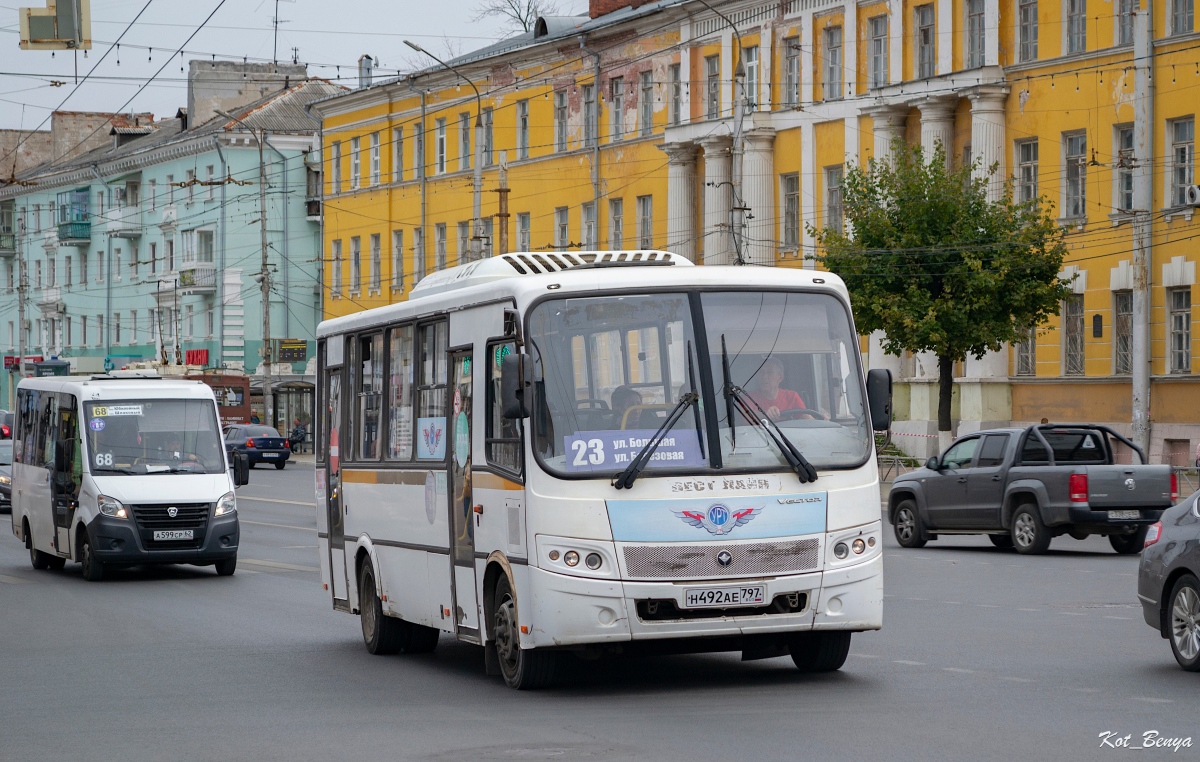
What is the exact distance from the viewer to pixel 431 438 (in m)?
13.4

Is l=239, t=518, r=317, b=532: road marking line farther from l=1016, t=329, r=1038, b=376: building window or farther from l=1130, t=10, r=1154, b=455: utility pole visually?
l=1016, t=329, r=1038, b=376: building window

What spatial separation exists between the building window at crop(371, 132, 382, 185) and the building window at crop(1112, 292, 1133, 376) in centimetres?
3728

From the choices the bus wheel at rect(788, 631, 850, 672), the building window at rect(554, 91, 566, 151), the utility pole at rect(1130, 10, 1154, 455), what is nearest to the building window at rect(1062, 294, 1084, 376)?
the utility pole at rect(1130, 10, 1154, 455)

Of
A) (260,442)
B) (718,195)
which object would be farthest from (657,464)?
(260,442)

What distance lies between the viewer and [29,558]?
27.7 meters

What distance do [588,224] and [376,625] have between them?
47.5 meters

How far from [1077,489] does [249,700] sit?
14.2m

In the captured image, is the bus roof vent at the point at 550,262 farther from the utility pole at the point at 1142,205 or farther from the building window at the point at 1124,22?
the building window at the point at 1124,22

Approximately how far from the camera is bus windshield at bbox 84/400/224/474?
23.5 meters

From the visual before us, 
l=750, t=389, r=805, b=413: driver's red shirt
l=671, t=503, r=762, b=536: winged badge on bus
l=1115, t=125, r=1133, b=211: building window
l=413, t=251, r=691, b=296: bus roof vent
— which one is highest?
l=1115, t=125, r=1133, b=211: building window

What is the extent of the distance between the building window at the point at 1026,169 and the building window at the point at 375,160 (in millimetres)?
33769

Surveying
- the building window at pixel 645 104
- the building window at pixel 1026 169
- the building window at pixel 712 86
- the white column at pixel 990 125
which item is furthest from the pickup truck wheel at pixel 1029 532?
the building window at pixel 645 104

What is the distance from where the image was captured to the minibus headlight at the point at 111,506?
901 inches

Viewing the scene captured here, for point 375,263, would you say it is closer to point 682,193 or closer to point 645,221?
point 645,221
